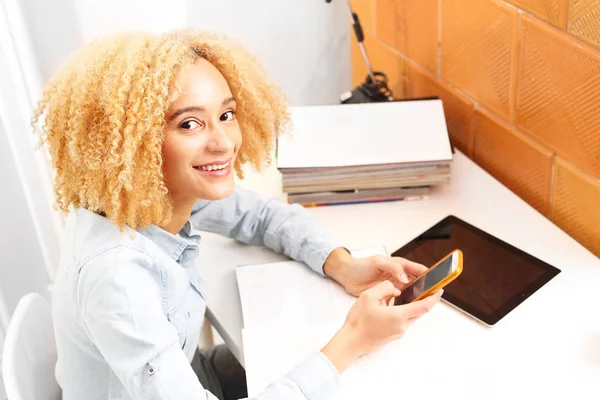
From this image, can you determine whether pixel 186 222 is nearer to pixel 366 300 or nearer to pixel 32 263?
pixel 366 300

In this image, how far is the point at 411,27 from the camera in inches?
66.7

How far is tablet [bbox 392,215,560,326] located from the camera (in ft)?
3.96

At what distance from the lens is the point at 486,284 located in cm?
125

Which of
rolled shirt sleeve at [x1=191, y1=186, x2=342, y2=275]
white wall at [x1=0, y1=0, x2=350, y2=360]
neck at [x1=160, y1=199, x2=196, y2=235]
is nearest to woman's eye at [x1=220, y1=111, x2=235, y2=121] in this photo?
neck at [x1=160, y1=199, x2=196, y2=235]

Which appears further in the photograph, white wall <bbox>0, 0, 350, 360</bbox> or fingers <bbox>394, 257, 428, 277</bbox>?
white wall <bbox>0, 0, 350, 360</bbox>

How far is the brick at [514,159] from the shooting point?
140 cm

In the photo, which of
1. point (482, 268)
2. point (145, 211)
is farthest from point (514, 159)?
point (145, 211)

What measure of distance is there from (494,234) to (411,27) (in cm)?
58

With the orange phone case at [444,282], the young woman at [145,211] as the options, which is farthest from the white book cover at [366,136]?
the orange phone case at [444,282]

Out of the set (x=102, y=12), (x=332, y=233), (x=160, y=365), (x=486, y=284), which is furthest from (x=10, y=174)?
(x=486, y=284)

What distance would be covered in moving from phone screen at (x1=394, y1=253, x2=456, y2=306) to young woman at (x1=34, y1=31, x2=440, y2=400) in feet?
0.07

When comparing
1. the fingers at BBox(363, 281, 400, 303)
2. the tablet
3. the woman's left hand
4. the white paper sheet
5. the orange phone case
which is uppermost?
the orange phone case

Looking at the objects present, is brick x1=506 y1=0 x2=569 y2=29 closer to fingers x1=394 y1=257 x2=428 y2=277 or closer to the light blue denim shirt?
fingers x1=394 y1=257 x2=428 y2=277

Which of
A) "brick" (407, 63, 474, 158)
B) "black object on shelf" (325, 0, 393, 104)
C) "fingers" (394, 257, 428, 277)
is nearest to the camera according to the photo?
"fingers" (394, 257, 428, 277)
